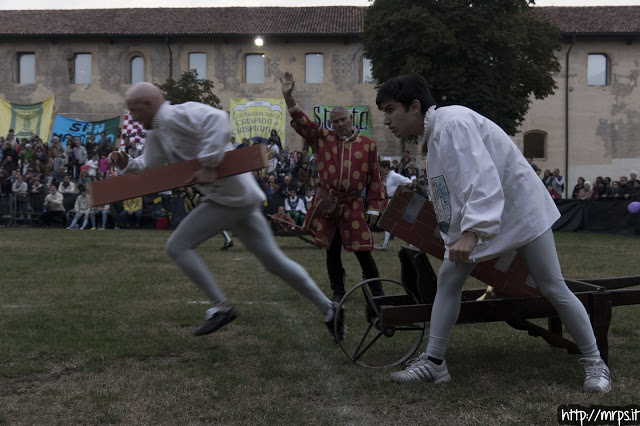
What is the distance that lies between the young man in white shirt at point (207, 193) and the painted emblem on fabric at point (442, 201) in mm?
1258

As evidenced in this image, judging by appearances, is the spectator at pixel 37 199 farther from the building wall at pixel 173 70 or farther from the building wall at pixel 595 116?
the building wall at pixel 595 116

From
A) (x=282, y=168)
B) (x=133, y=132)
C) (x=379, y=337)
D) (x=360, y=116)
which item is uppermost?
(x=360, y=116)

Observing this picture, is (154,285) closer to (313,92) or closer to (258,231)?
(258,231)

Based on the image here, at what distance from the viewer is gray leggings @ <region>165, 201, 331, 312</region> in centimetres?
456

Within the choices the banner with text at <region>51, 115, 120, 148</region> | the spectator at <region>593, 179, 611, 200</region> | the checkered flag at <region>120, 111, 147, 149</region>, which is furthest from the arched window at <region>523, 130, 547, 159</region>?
the banner with text at <region>51, 115, 120, 148</region>

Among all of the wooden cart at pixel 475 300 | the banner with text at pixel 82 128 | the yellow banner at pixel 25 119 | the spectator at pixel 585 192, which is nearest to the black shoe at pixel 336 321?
the wooden cart at pixel 475 300

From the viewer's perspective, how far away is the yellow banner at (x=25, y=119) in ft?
112

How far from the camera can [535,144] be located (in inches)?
1501

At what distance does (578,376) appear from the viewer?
395 cm

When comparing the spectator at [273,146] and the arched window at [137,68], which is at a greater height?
the arched window at [137,68]

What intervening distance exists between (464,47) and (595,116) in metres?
13.4

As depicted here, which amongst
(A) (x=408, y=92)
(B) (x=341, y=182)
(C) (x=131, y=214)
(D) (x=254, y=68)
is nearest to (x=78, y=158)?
(C) (x=131, y=214)

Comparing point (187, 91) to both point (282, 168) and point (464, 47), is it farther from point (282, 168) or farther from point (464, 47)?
point (464, 47)

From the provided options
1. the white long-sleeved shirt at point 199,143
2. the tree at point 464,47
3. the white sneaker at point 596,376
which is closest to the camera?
the white sneaker at point 596,376
